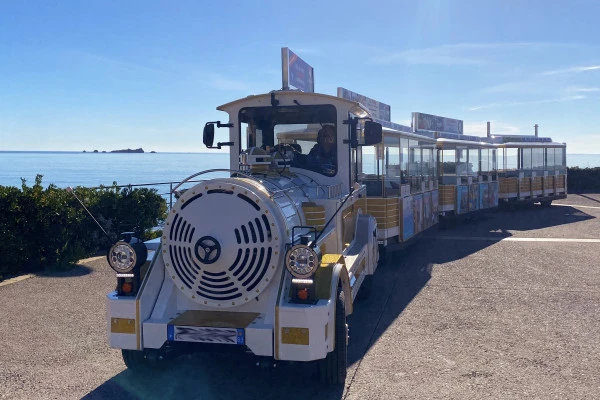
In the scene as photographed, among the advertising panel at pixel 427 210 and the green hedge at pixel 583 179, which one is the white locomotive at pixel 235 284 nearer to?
the advertising panel at pixel 427 210

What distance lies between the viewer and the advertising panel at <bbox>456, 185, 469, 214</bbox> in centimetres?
1700

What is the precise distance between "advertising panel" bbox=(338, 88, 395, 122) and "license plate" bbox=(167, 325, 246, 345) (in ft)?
30.4

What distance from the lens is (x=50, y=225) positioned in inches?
378

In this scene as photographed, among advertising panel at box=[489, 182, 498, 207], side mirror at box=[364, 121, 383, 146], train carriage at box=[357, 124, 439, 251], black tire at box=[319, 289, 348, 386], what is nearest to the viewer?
black tire at box=[319, 289, 348, 386]

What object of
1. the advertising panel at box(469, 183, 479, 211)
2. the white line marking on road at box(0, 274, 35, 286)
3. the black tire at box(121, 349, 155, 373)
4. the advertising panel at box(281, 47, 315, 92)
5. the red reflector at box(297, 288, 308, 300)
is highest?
the advertising panel at box(281, 47, 315, 92)

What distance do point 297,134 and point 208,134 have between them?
108 cm

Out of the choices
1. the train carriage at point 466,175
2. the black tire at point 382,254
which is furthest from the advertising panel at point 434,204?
the black tire at point 382,254

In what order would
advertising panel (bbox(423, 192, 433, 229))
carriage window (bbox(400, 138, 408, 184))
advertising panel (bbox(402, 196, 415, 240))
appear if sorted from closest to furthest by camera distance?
advertising panel (bbox(402, 196, 415, 240)), carriage window (bbox(400, 138, 408, 184)), advertising panel (bbox(423, 192, 433, 229))

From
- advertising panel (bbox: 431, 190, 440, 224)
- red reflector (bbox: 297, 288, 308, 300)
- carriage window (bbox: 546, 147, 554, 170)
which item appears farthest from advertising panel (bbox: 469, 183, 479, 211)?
red reflector (bbox: 297, 288, 308, 300)

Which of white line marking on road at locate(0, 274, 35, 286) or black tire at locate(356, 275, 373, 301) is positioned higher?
white line marking on road at locate(0, 274, 35, 286)

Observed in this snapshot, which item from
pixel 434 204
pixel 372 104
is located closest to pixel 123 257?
pixel 434 204

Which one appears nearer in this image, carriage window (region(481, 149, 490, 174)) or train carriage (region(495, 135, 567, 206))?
carriage window (region(481, 149, 490, 174))

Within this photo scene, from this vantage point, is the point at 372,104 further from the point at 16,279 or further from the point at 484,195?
the point at 16,279

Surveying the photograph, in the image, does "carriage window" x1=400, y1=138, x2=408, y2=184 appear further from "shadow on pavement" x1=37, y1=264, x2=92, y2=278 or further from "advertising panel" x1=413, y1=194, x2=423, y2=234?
"shadow on pavement" x1=37, y1=264, x2=92, y2=278
